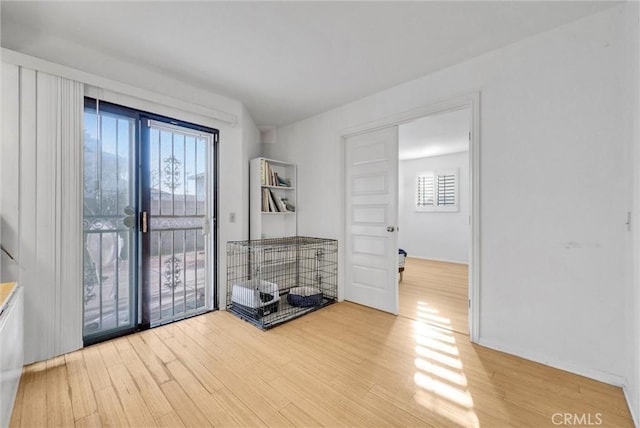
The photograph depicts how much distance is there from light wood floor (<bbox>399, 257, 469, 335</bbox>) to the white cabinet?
2.92m

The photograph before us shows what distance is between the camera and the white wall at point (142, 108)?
5.93 feet

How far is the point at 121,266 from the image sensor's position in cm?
237

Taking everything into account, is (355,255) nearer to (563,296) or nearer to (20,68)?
(563,296)

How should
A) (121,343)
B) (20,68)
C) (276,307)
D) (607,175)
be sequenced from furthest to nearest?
(276,307) → (121,343) → (20,68) → (607,175)

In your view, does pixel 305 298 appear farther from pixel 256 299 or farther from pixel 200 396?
pixel 200 396

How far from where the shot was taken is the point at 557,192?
186 cm

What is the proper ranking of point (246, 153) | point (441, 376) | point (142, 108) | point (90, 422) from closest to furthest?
point (90, 422), point (441, 376), point (142, 108), point (246, 153)

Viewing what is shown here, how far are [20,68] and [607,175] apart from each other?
13.3 feet

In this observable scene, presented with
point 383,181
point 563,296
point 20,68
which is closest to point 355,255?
point 383,181

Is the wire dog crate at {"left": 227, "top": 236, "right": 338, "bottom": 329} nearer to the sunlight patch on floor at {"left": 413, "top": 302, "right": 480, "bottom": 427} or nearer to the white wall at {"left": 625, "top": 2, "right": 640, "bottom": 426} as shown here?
the sunlight patch on floor at {"left": 413, "top": 302, "right": 480, "bottom": 427}

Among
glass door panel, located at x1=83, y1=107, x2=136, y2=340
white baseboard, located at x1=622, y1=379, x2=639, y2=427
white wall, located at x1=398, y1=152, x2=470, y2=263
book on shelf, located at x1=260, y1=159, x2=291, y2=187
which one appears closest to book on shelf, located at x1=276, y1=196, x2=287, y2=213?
book on shelf, located at x1=260, y1=159, x2=291, y2=187

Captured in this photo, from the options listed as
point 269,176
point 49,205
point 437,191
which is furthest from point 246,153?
point 437,191

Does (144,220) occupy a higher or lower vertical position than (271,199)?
lower

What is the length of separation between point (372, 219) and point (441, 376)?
1.67 metres
